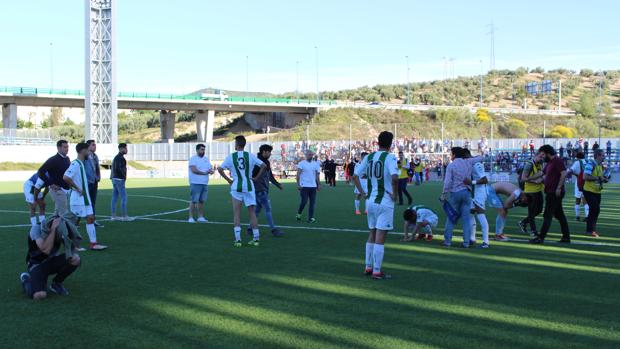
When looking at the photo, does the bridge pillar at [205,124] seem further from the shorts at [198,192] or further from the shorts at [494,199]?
the shorts at [494,199]

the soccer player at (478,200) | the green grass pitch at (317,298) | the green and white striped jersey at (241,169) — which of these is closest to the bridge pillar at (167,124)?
the green grass pitch at (317,298)

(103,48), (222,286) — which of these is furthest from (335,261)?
(103,48)

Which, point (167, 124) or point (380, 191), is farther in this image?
point (167, 124)

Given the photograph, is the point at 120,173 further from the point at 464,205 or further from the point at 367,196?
the point at 367,196

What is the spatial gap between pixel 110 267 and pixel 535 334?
5.95 m

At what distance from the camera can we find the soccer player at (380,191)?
7.95 m

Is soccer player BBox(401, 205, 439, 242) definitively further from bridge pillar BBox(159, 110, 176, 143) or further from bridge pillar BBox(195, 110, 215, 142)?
bridge pillar BBox(159, 110, 176, 143)

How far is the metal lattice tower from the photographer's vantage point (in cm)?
6475

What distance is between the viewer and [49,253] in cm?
695

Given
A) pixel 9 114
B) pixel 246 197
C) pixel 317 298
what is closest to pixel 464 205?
pixel 246 197

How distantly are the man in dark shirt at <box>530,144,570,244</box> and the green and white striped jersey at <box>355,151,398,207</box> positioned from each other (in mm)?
4701

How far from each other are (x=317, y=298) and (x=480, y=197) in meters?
5.40

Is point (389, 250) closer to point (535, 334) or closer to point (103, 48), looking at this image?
point (535, 334)

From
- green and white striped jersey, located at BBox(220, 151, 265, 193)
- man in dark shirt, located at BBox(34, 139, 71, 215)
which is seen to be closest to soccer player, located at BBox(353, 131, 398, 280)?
green and white striped jersey, located at BBox(220, 151, 265, 193)
